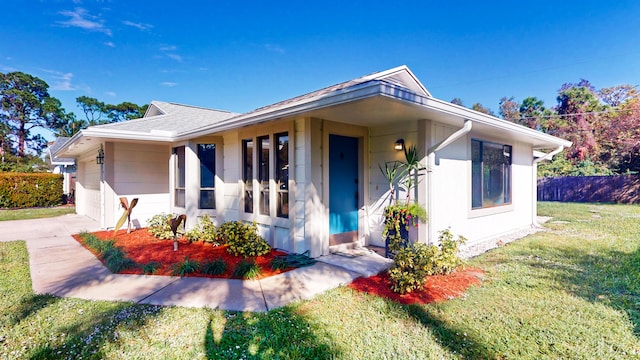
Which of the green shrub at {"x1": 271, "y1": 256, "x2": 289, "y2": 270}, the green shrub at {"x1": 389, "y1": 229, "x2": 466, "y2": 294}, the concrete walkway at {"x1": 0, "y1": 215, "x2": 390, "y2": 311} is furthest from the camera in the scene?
the green shrub at {"x1": 271, "y1": 256, "x2": 289, "y2": 270}

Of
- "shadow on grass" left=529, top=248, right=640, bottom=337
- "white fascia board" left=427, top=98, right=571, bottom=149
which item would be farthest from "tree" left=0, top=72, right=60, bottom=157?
"shadow on grass" left=529, top=248, right=640, bottom=337

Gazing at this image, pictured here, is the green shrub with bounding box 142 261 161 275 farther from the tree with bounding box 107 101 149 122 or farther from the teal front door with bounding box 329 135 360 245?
the tree with bounding box 107 101 149 122

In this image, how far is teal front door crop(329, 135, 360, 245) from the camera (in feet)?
17.3

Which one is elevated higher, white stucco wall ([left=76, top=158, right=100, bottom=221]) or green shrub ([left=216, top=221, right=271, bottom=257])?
white stucco wall ([left=76, top=158, right=100, bottom=221])

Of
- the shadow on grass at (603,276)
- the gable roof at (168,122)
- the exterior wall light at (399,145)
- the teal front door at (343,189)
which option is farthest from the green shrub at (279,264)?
the gable roof at (168,122)

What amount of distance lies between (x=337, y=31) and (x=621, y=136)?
17729 millimetres

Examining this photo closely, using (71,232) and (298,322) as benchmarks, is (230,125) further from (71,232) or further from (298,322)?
(71,232)

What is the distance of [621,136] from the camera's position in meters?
16.4

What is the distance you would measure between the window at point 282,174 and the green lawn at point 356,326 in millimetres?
2191

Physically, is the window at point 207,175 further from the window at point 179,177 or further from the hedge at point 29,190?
the hedge at point 29,190

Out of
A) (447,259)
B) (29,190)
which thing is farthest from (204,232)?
(29,190)

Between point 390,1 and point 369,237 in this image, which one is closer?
point 369,237

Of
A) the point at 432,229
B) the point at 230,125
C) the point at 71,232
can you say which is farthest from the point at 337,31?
the point at 71,232

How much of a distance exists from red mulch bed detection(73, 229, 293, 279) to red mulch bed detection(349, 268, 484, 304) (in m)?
1.29
